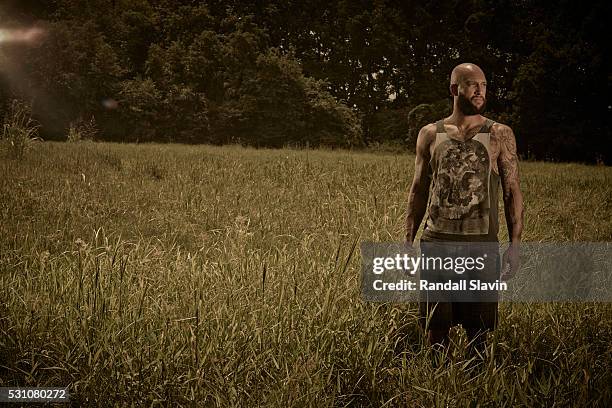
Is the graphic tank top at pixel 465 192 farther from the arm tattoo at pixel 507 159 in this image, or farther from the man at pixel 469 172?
the arm tattoo at pixel 507 159

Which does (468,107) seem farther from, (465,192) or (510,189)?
(510,189)

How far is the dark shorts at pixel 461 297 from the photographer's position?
2639mm

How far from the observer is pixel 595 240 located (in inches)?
244

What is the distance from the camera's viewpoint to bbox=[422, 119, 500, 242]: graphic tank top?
2598mm

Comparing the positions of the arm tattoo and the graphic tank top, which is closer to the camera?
the graphic tank top

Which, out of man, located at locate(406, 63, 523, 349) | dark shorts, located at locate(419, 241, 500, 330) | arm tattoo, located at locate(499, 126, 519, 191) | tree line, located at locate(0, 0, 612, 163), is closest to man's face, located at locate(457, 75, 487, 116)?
man, located at locate(406, 63, 523, 349)

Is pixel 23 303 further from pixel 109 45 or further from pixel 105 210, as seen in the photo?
pixel 109 45

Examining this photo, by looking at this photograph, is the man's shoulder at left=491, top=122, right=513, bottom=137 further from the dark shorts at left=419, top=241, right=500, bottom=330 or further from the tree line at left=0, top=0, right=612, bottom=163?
the tree line at left=0, top=0, right=612, bottom=163

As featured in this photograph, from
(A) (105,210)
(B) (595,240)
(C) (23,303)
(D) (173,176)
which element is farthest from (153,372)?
(D) (173,176)

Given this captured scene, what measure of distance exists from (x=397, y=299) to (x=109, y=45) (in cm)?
2878

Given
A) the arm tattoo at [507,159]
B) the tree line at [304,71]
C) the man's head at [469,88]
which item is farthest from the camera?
the tree line at [304,71]

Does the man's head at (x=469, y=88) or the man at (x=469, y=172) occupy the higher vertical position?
the man's head at (x=469, y=88)

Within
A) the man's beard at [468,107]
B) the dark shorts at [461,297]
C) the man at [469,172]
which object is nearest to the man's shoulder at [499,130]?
the man at [469,172]

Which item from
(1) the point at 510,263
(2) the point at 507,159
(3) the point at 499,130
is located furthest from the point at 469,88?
(1) the point at 510,263
